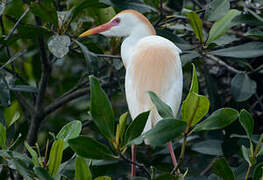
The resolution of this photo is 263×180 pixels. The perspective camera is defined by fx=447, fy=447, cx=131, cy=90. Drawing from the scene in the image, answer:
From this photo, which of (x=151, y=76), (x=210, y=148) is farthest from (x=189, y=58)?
(x=210, y=148)


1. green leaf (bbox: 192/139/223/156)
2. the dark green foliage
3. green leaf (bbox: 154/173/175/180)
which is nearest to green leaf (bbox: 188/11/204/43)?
the dark green foliage

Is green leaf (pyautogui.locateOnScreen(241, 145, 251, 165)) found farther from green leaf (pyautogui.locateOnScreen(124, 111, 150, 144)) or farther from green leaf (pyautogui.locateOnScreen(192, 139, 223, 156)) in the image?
green leaf (pyautogui.locateOnScreen(192, 139, 223, 156))

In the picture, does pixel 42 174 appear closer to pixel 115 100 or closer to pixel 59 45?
pixel 59 45

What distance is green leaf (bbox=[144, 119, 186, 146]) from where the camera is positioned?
990 millimetres

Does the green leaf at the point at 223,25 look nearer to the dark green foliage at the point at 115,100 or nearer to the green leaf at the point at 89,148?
the dark green foliage at the point at 115,100

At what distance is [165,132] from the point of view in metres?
1.00

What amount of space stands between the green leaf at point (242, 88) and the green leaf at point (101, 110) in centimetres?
91

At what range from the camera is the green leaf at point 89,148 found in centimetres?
103

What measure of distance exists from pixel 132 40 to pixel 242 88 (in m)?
0.52

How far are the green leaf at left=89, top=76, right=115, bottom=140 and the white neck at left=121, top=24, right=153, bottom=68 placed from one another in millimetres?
561

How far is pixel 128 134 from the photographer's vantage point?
1.07 metres

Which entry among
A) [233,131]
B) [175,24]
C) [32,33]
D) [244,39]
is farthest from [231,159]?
[32,33]

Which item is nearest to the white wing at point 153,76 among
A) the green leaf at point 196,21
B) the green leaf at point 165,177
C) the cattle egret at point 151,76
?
the cattle egret at point 151,76

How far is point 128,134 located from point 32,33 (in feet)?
2.45
